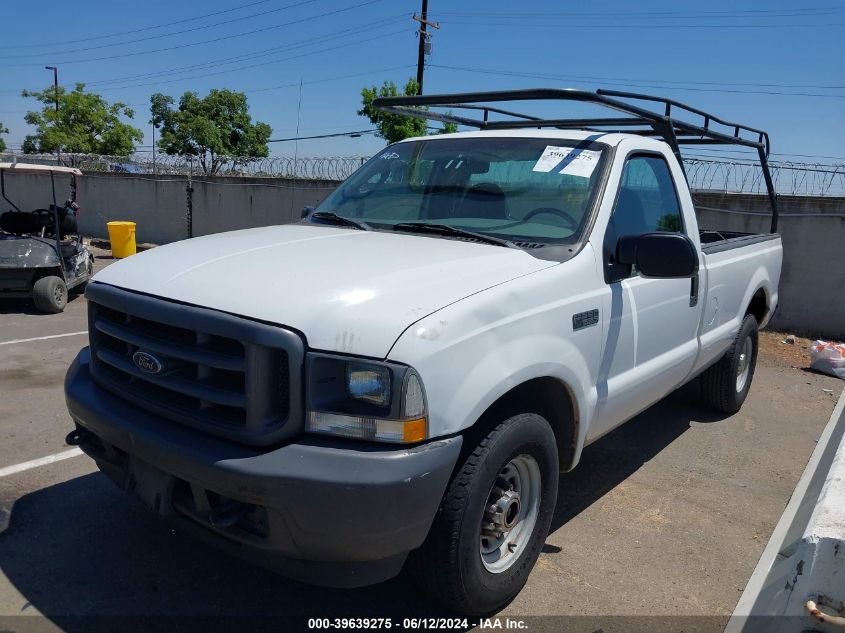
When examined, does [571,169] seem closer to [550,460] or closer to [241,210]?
[550,460]

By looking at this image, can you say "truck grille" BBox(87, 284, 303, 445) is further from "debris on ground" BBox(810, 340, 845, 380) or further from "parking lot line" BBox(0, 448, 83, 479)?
"debris on ground" BBox(810, 340, 845, 380)

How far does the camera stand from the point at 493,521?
9.09 feet

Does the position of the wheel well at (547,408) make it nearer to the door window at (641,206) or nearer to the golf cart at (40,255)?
the door window at (641,206)

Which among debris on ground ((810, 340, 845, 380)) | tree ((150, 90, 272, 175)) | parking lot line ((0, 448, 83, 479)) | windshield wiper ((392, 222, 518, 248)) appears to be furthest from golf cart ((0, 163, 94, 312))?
tree ((150, 90, 272, 175))

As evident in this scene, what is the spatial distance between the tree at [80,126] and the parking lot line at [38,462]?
45308mm

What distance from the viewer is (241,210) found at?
1548cm

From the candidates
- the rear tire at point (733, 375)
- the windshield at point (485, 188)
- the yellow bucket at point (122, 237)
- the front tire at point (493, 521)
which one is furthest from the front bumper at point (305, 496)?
the yellow bucket at point (122, 237)

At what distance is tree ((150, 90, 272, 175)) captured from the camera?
142ft

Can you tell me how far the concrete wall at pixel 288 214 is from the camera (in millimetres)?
8852

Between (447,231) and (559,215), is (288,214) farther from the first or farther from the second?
(559,215)

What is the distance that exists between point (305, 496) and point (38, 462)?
9.28 feet

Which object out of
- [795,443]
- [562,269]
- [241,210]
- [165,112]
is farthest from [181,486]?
[165,112]

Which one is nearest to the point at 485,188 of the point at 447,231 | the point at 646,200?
the point at 447,231

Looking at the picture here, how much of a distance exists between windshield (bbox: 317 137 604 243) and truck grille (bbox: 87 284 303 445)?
1389mm
